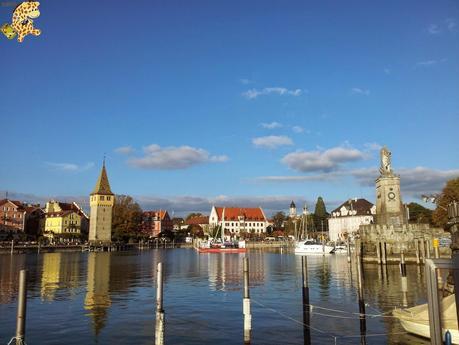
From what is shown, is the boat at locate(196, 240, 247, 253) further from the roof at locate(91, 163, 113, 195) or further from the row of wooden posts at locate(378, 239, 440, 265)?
the row of wooden posts at locate(378, 239, 440, 265)

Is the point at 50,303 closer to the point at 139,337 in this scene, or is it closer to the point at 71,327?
the point at 71,327

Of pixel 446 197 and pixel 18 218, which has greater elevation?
pixel 446 197

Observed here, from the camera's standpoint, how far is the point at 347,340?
1981 centimetres

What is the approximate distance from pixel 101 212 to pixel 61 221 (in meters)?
18.6

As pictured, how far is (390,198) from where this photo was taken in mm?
65875

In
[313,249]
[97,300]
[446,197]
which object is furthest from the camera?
[313,249]

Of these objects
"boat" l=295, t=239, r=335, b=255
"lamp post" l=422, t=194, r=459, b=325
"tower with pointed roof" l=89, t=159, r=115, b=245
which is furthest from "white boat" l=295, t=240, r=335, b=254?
"lamp post" l=422, t=194, r=459, b=325

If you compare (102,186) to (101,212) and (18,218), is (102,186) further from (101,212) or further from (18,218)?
(18,218)

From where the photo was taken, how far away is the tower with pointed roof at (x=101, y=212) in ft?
463

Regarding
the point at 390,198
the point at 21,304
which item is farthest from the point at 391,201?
the point at 21,304

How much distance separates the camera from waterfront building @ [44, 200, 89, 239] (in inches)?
5912

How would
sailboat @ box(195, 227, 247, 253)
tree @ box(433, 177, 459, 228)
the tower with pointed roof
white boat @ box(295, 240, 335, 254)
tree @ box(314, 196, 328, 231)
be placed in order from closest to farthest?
tree @ box(433, 177, 459, 228) < white boat @ box(295, 240, 335, 254) < sailboat @ box(195, 227, 247, 253) < the tower with pointed roof < tree @ box(314, 196, 328, 231)

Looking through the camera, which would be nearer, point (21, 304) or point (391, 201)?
point (21, 304)

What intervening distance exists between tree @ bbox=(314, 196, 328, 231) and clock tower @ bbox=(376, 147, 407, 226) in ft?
396
